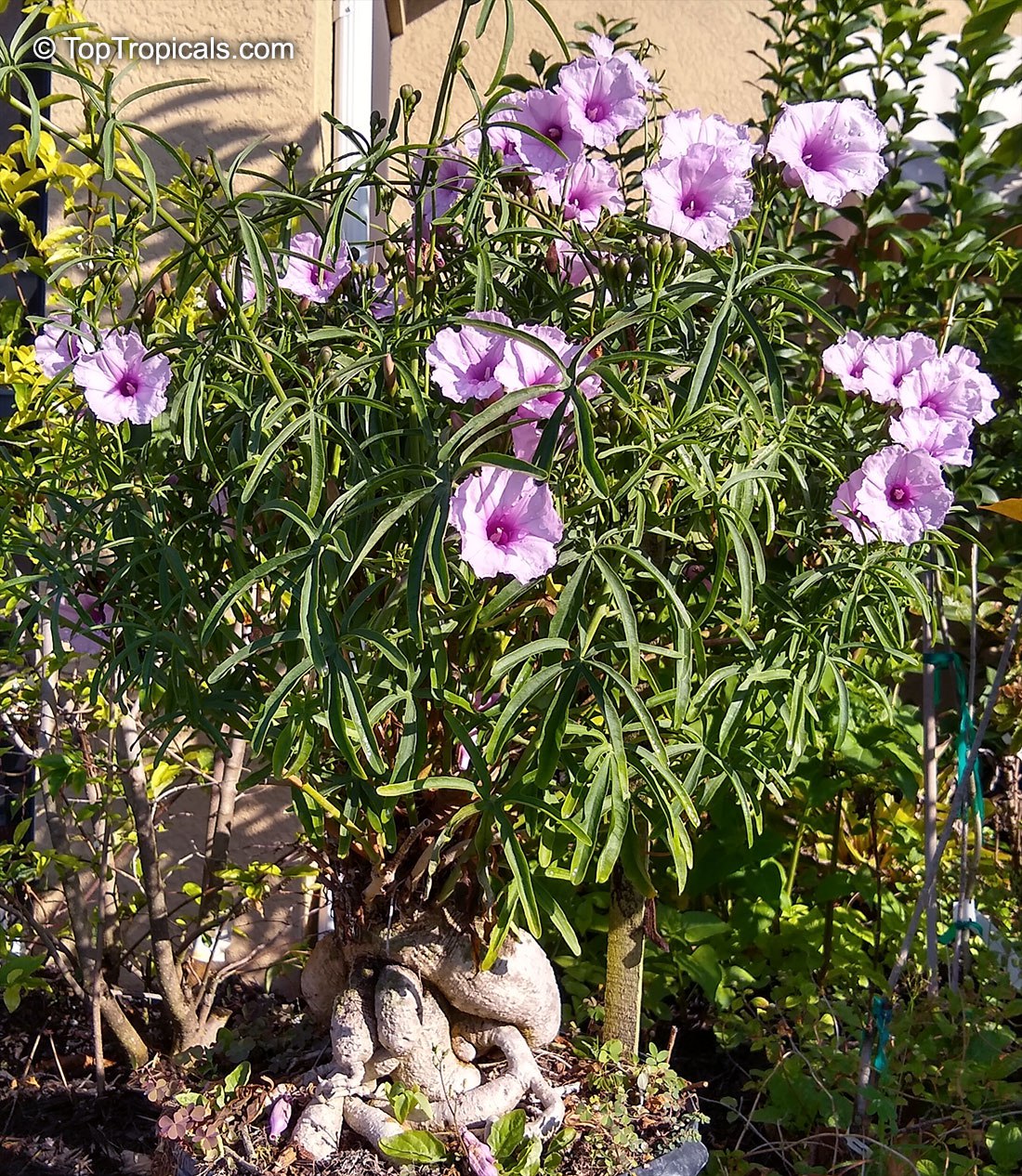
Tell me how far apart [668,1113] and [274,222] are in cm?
147

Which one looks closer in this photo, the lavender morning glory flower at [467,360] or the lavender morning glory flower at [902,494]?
the lavender morning glory flower at [467,360]

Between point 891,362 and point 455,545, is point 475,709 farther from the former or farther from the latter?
point 891,362

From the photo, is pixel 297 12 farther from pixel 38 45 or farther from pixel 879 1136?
pixel 879 1136

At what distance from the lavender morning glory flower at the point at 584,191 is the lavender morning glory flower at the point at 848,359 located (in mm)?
363

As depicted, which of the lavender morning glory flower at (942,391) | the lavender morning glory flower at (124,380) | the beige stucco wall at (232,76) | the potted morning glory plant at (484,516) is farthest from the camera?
the beige stucco wall at (232,76)

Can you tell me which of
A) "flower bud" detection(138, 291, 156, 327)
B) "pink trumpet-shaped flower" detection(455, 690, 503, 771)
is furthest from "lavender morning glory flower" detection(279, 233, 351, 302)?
"pink trumpet-shaped flower" detection(455, 690, 503, 771)

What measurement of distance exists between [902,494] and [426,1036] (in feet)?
3.46

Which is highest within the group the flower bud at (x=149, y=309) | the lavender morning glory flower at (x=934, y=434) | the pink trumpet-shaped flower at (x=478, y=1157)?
the flower bud at (x=149, y=309)

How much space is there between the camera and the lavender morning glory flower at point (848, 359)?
1571 mm

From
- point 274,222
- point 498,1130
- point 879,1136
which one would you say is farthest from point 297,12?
point 879,1136

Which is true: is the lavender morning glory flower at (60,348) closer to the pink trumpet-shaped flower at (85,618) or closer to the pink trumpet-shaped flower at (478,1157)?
the pink trumpet-shaped flower at (85,618)

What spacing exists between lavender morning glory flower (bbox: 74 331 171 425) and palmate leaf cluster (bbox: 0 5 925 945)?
0.19 ft

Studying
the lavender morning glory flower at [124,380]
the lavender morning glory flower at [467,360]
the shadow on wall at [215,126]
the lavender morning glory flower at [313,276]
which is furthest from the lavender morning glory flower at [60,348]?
the shadow on wall at [215,126]

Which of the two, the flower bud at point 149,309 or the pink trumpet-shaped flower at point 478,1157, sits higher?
the flower bud at point 149,309
